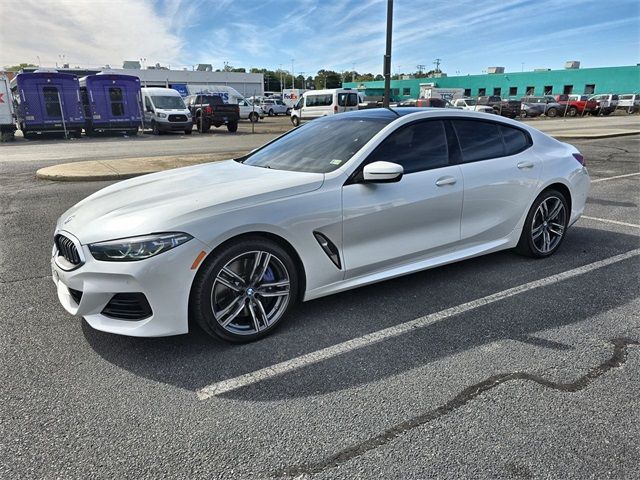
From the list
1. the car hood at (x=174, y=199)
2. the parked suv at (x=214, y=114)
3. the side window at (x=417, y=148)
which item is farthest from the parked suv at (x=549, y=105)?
the car hood at (x=174, y=199)

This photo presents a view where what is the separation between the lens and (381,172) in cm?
346

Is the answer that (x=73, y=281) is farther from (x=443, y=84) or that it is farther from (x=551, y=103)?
(x=443, y=84)

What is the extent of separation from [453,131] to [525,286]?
1537 millimetres

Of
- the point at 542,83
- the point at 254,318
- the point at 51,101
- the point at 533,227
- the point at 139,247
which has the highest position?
the point at 542,83

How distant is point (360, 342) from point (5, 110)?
2202 centimetres

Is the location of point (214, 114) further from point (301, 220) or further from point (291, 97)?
point (301, 220)

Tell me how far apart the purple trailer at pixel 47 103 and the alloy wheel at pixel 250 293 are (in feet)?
70.7

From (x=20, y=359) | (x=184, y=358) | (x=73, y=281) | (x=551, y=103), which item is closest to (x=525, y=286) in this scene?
(x=184, y=358)

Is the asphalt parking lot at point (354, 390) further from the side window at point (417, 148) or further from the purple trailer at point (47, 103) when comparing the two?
the purple trailer at point (47, 103)

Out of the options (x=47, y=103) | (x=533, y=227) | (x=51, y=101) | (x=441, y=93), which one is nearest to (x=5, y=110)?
(x=47, y=103)

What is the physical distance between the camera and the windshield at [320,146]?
12.5 ft

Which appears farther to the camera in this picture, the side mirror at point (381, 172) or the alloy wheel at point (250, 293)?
the side mirror at point (381, 172)

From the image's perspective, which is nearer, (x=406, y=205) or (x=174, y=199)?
(x=174, y=199)

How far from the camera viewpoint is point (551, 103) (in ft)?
132
